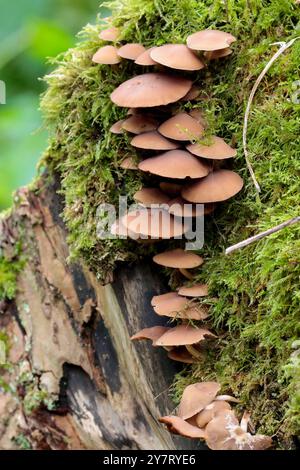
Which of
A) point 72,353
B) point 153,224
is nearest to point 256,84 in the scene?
point 153,224

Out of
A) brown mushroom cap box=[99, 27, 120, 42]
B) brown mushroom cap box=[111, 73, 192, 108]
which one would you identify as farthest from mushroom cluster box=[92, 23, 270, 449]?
brown mushroom cap box=[99, 27, 120, 42]

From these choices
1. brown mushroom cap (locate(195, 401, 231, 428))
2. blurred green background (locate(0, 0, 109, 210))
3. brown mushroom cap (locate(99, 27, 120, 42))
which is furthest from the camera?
blurred green background (locate(0, 0, 109, 210))

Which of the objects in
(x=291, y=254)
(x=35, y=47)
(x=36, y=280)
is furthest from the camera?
(x=35, y=47)

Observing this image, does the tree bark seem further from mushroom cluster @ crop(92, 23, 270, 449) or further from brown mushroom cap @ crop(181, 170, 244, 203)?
brown mushroom cap @ crop(181, 170, 244, 203)

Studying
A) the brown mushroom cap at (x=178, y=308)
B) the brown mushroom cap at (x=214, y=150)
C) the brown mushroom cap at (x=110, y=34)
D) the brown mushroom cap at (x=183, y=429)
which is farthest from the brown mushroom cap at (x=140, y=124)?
the brown mushroom cap at (x=183, y=429)

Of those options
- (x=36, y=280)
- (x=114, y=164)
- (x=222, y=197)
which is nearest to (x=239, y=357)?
(x=222, y=197)

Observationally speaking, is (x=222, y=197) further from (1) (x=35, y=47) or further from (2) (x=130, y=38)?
(1) (x=35, y=47)

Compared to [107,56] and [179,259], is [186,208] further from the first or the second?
[107,56]
